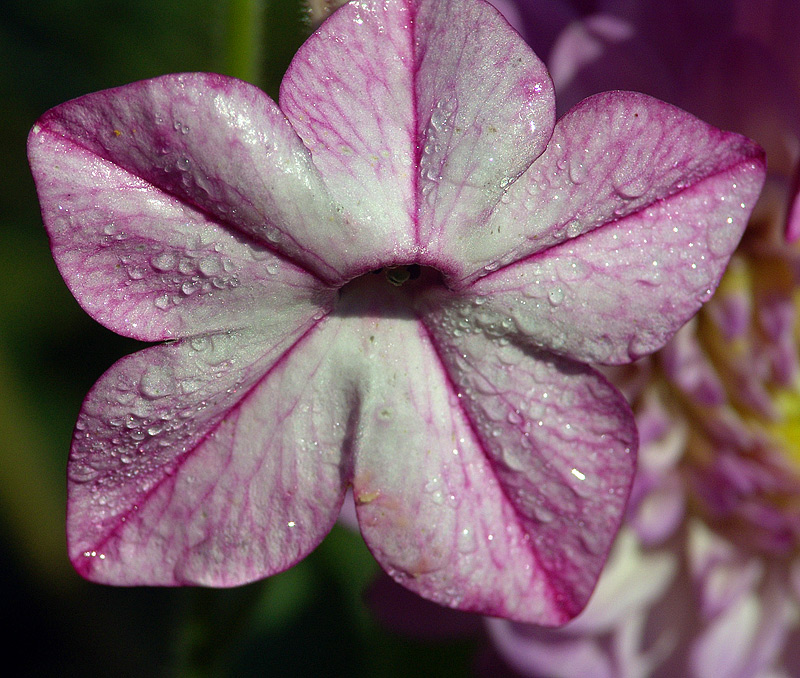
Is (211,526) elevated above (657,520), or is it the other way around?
(211,526)

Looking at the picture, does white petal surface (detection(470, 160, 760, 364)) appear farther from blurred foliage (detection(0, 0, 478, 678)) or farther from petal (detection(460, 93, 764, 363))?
blurred foliage (detection(0, 0, 478, 678))

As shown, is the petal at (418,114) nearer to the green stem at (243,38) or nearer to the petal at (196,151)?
the petal at (196,151)

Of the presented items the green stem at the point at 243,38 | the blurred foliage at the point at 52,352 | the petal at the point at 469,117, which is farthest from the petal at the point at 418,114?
the blurred foliage at the point at 52,352

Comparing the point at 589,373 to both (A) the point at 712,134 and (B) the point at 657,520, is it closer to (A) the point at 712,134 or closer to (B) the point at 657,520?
(A) the point at 712,134

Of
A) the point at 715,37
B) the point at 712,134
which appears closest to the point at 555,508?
the point at 712,134

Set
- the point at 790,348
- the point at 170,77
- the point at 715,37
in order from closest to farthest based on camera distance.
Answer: the point at 170,77
the point at 715,37
the point at 790,348

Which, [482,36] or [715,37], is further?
[715,37]

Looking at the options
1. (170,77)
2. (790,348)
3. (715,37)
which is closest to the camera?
(170,77)

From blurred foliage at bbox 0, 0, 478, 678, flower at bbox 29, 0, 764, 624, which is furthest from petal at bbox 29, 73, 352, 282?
blurred foliage at bbox 0, 0, 478, 678
